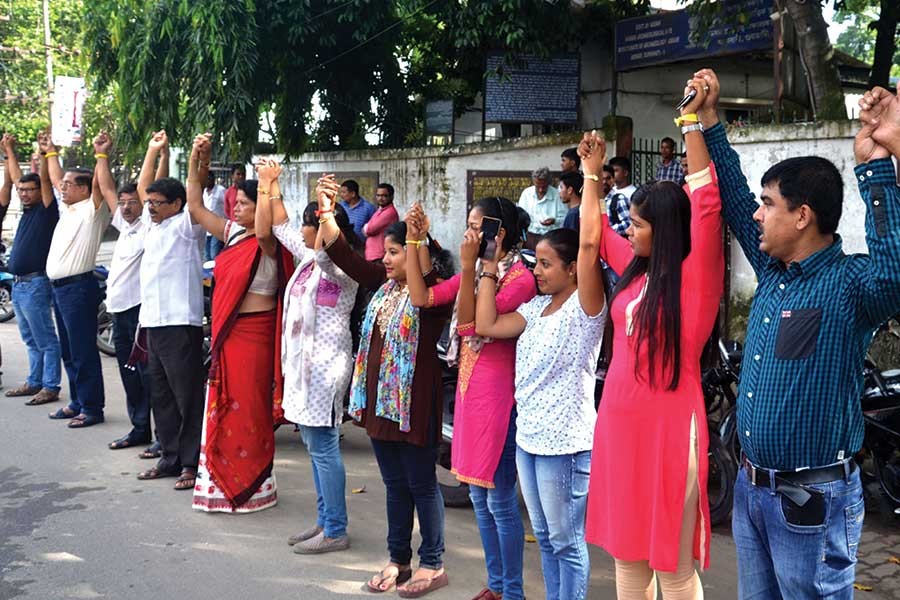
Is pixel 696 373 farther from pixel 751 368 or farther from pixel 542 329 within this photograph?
pixel 542 329

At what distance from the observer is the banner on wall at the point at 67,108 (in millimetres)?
15555

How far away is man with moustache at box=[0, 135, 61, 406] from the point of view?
7.94 m

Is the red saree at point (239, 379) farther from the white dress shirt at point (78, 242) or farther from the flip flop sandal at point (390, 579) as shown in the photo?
the white dress shirt at point (78, 242)

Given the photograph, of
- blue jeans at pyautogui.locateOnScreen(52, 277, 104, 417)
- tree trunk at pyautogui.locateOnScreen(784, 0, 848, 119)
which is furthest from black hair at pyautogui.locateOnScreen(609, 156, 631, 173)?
blue jeans at pyautogui.locateOnScreen(52, 277, 104, 417)

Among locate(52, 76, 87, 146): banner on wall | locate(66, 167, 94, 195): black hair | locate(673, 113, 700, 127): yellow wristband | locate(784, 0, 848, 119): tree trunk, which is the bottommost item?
locate(673, 113, 700, 127): yellow wristband

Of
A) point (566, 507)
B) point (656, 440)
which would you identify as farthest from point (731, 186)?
point (566, 507)

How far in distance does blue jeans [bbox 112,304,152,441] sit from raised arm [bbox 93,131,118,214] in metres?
0.79

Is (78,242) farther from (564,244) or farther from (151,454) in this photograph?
(564,244)

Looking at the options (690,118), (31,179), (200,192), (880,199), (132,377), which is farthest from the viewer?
(31,179)

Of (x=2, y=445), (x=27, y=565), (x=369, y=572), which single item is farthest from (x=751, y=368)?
(x=2, y=445)

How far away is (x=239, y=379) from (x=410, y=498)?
1475mm

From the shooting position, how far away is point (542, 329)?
355cm

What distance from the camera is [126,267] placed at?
6422 millimetres

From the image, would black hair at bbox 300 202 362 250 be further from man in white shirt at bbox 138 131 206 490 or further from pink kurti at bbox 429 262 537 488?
man in white shirt at bbox 138 131 206 490
